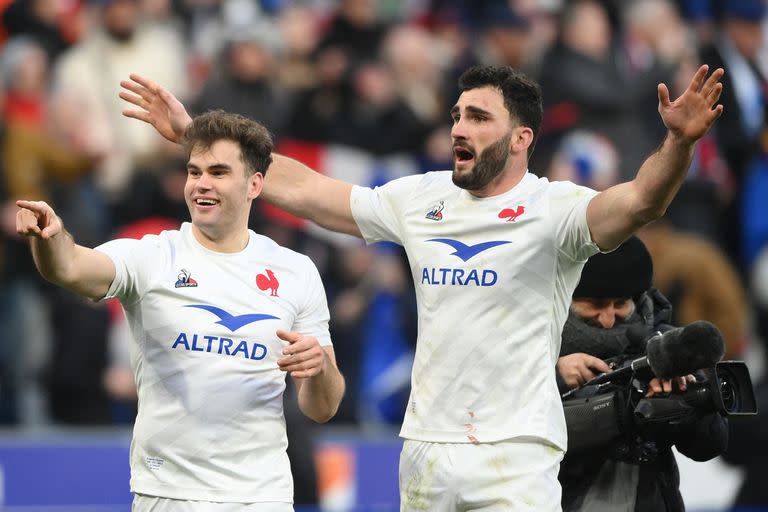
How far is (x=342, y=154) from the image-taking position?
12.5 m

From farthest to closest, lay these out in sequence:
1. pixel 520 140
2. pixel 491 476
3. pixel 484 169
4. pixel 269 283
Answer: pixel 520 140 < pixel 484 169 < pixel 269 283 < pixel 491 476

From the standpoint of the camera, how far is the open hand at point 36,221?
5.27 meters

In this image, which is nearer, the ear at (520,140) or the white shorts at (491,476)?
the white shorts at (491,476)

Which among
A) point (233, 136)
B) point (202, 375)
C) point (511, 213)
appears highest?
point (233, 136)

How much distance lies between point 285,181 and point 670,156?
192cm

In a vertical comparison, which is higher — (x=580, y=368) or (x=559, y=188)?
(x=559, y=188)

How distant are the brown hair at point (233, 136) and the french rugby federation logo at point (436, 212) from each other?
Answer: 0.73 metres

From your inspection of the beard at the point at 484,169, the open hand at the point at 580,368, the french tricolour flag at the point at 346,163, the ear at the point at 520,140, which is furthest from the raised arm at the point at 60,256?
the french tricolour flag at the point at 346,163

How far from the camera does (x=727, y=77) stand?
1334 centimetres

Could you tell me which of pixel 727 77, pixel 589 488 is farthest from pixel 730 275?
pixel 589 488

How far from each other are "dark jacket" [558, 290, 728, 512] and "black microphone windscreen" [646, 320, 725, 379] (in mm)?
507

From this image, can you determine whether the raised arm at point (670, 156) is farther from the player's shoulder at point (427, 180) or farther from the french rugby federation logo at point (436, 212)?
the player's shoulder at point (427, 180)

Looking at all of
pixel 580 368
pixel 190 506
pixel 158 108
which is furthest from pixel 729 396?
pixel 158 108

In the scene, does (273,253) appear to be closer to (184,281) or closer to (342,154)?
(184,281)
